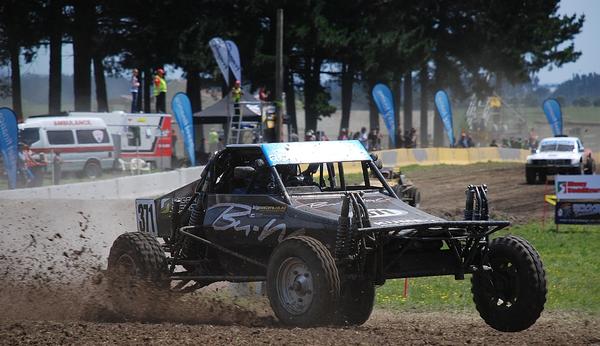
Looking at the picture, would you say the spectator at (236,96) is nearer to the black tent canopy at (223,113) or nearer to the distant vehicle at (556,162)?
the black tent canopy at (223,113)

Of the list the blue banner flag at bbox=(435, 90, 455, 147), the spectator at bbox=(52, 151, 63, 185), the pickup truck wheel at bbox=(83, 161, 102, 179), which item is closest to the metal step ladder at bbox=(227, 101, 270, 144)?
the pickup truck wheel at bbox=(83, 161, 102, 179)

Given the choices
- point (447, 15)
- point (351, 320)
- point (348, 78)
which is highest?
point (447, 15)

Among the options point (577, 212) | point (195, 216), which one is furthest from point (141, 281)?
point (577, 212)

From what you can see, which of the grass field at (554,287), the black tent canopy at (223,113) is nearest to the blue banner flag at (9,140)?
the grass field at (554,287)

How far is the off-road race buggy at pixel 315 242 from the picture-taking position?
27.7 feet

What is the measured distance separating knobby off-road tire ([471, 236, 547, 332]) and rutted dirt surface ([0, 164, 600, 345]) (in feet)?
0.55

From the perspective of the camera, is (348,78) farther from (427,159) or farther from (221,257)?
(221,257)

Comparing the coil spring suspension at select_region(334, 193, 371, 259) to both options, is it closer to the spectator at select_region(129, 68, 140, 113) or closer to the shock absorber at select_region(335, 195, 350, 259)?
the shock absorber at select_region(335, 195, 350, 259)

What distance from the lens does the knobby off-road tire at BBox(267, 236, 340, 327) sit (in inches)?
324

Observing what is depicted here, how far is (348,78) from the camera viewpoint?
52.9 meters

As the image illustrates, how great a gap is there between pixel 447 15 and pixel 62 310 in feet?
169

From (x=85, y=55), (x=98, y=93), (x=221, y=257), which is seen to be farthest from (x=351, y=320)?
(x=98, y=93)

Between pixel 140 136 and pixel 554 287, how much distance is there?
19.7 meters

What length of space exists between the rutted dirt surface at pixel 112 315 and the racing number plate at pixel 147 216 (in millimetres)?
726
